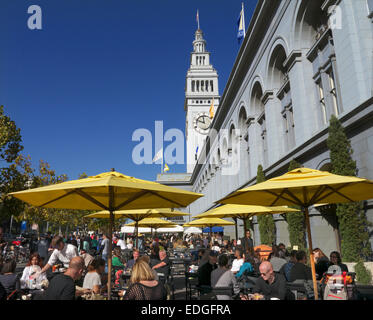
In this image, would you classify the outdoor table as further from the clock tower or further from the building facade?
the clock tower

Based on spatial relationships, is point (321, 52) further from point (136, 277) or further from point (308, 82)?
point (136, 277)

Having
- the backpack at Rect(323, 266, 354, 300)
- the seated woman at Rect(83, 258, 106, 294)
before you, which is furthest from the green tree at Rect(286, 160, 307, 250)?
the seated woman at Rect(83, 258, 106, 294)

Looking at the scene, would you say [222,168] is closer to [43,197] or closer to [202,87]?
[43,197]

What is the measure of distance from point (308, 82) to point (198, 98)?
81.8m

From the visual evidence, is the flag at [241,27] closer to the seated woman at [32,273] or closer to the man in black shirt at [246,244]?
the man in black shirt at [246,244]

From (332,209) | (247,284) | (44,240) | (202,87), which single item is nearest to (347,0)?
(332,209)

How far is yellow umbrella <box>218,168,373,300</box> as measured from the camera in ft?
18.0

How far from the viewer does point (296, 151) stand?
16531 mm

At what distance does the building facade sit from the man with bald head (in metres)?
7.31

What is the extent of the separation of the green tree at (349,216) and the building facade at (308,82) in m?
0.28

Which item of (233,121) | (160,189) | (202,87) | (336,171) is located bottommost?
(160,189)

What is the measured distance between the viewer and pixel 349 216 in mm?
10984

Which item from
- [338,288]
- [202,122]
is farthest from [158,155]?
[338,288]

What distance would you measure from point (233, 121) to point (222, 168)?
9.42m
